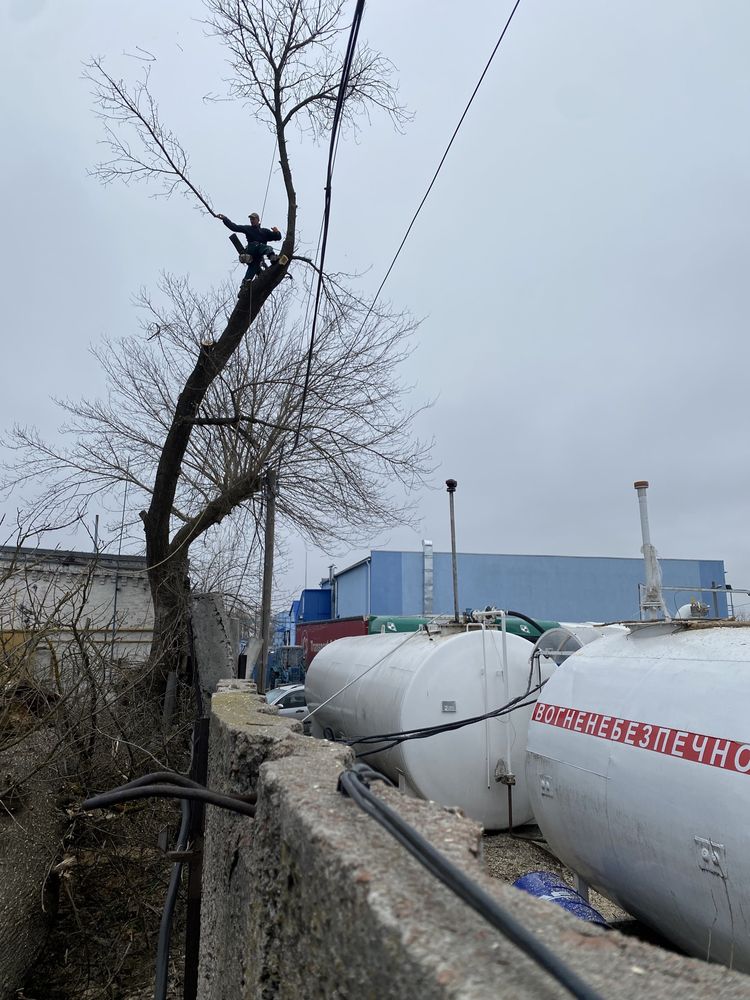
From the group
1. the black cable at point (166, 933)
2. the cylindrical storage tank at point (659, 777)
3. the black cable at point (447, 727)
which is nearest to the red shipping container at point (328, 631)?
the black cable at point (447, 727)

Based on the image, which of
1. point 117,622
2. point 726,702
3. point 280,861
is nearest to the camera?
point 280,861

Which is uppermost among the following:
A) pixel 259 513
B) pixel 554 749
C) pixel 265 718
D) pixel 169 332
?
pixel 169 332

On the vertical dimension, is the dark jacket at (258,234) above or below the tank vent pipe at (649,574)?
A: above

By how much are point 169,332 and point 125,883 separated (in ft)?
25.9

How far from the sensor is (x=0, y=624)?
477cm

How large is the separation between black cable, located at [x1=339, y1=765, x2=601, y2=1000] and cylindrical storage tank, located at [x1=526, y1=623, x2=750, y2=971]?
7.35 feet

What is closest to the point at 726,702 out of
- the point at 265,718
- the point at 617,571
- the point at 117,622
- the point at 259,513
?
the point at 265,718

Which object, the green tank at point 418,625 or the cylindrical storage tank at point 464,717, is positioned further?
the green tank at point 418,625

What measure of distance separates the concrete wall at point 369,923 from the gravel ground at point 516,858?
4.25 metres

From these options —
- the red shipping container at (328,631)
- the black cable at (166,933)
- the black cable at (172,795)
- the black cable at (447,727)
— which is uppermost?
the red shipping container at (328,631)

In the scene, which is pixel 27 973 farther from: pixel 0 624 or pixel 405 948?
pixel 405 948

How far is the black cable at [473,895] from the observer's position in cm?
96

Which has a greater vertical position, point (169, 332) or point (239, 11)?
point (239, 11)

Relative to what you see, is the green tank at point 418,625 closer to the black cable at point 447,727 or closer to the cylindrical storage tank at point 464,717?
the cylindrical storage tank at point 464,717
